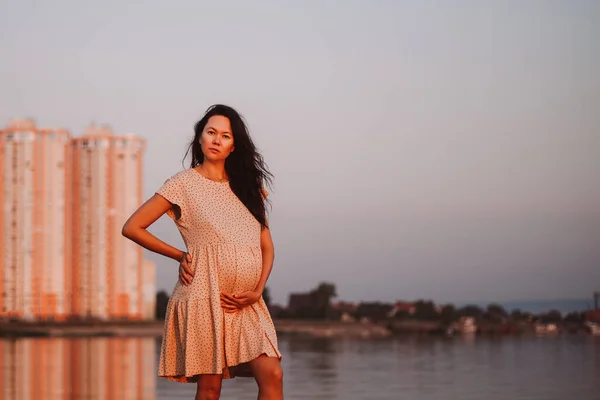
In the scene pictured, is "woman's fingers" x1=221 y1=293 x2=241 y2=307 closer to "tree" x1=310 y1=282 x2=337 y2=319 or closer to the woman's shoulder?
the woman's shoulder

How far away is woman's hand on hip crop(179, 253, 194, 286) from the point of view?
9.42 feet

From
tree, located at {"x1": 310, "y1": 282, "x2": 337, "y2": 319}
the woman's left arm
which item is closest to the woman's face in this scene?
the woman's left arm

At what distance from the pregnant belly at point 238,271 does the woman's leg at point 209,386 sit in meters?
0.21

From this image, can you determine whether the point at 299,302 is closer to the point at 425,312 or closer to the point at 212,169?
the point at 425,312

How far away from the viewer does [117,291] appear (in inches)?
2295

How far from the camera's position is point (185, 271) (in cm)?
287

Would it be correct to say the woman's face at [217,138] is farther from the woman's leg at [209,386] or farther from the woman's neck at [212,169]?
the woman's leg at [209,386]

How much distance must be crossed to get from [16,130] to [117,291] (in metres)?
9.89

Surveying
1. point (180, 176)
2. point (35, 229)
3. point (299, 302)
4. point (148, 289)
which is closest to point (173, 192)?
point (180, 176)

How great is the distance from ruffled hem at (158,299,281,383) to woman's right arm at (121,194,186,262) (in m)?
0.14

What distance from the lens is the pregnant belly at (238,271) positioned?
2.88 meters

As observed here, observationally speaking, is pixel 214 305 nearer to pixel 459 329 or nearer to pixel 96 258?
pixel 459 329

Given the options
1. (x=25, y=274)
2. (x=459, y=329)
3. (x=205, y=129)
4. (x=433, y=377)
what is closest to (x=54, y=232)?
(x=25, y=274)

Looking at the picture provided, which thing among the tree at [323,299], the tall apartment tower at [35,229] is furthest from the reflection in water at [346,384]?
the tree at [323,299]
